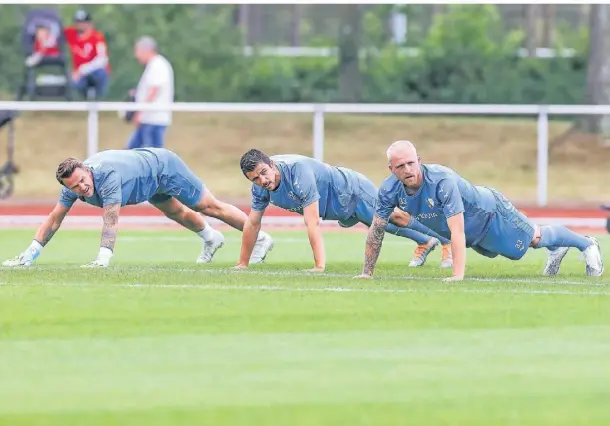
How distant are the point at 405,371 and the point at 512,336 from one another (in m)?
1.39

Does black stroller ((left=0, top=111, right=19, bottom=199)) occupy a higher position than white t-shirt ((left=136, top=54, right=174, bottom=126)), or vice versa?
Answer: white t-shirt ((left=136, top=54, right=174, bottom=126))

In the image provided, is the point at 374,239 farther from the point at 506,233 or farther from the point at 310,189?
the point at 506,233

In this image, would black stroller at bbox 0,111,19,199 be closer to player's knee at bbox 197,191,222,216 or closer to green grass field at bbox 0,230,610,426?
player's knee at bbox 197,191,222,216

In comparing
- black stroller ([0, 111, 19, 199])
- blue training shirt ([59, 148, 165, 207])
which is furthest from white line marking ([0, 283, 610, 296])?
black stroller ([0, 111, 19, 199])

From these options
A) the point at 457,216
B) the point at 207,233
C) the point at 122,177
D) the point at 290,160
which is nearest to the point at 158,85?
the point at 207,233

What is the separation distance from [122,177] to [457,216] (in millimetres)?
2734

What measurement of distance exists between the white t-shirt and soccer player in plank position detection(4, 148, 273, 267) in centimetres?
609

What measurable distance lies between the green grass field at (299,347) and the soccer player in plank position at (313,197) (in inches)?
13.1

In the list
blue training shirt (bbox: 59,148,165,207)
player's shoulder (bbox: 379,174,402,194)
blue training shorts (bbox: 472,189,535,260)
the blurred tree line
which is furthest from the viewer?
the blurred tree line

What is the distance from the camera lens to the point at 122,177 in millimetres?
13711

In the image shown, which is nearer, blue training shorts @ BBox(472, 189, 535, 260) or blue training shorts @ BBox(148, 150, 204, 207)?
blue training shorts @ BBox(472, 189, 535, 260)

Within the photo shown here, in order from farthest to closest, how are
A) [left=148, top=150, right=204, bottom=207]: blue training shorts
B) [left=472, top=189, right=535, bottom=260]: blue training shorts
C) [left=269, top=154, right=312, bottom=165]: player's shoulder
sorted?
1. [left=148, top=150, right=204, bottom=207]: blue training shorts
2. [left=269, top=154, right=312, bottom=165]: player's shoulder
3. [left=472, top=189, right=535, bottom=260]: blue training shorts

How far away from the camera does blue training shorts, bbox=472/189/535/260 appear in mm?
13125

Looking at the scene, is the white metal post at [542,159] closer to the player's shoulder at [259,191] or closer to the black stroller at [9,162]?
the black stroller at [9,162]
